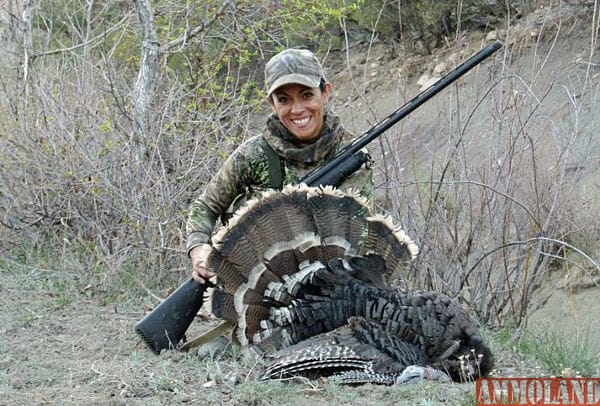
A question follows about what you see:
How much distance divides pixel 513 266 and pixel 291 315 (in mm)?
2816

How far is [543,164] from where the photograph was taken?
7098mm

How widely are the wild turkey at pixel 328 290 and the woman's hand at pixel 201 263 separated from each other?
208mm

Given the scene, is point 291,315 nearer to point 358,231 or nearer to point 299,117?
point 358,231

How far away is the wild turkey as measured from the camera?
154 inches

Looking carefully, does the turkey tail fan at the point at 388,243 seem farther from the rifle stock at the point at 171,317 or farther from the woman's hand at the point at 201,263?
the rifle stock at the point at 171,317

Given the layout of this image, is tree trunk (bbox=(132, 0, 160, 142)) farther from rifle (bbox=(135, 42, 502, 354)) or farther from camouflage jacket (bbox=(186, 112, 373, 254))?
rifle (bbox=(135, 42, 502, 354))

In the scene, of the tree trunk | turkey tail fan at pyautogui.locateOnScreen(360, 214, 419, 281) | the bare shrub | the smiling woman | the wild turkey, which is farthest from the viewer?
the tree trunk

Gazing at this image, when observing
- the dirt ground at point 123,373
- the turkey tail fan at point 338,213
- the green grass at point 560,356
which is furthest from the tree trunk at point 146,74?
the green grass at point 560,356

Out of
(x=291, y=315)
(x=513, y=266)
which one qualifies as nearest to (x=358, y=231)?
(x=291, y=315)

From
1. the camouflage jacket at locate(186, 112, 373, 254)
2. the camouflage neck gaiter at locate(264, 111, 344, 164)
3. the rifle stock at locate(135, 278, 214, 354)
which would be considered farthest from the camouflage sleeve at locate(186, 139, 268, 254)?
the rifle stock at locate(135, 278, 214, 354)

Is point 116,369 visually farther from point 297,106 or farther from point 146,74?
point 146,74

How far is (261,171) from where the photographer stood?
A: 4652 millimetres

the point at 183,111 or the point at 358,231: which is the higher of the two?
the point at 183,111

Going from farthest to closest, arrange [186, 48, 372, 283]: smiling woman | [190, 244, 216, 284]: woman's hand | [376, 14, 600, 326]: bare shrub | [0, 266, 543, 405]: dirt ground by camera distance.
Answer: [376, 14, 600, 326]: bare shrub < [186, 48, 372, 283]: smiling woman < [190, 244, 216, 284]: woman's hand < [0, 266, 543, 405]: dirt ground
